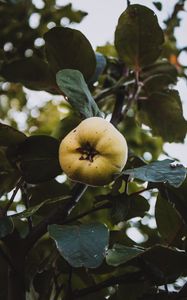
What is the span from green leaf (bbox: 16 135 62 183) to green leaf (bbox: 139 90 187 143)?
376 millimetres

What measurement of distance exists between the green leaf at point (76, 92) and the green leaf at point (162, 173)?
128 millimetres

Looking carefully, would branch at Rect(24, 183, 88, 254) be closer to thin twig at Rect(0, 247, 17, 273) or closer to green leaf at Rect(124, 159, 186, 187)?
thin twig at Rect(0, 247, 17, 273)

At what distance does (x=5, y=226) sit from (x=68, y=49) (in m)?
0.36

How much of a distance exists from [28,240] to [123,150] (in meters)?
0.22

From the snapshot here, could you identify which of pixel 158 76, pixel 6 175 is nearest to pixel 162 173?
pixel 6 175

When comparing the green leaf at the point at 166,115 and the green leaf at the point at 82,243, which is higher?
the green leaf at the point at 82,243

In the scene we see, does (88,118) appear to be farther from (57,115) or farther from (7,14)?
(57,115)

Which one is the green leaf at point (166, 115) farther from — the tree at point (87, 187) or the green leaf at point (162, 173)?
the green leaf at point (162, 173)

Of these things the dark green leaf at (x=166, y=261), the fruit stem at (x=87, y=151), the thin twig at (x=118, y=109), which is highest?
the fruit stem at (x=87, y=151)

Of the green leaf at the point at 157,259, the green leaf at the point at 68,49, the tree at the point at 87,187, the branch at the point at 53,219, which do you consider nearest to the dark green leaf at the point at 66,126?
the tree at the point at 87,187

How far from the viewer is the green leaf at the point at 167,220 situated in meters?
0.86

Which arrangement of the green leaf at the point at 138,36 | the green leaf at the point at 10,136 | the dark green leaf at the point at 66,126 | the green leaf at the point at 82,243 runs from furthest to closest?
1. the dark green leaf at the point at 66,126
2. the green leaf at the point at 138,36
3. the green leaf at the point at 10,136
4. the green leaf at the point at 82,243

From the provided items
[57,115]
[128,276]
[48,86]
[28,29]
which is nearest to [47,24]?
[28,29]

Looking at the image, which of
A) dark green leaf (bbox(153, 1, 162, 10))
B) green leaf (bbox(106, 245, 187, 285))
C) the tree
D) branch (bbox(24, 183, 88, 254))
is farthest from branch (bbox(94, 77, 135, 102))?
green leaf (bbox(106, 245, 187, 285))
